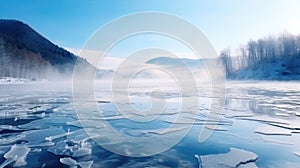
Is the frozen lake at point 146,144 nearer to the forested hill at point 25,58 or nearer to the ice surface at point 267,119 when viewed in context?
the ice surface at point 267,119

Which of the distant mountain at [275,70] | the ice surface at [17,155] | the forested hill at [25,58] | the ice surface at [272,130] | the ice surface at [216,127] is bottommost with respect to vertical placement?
the ice surface at [272,130]

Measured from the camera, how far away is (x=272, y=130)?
7.00 m

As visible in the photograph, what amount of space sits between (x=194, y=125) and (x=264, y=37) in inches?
2802

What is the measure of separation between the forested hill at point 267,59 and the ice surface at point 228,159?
173 ft

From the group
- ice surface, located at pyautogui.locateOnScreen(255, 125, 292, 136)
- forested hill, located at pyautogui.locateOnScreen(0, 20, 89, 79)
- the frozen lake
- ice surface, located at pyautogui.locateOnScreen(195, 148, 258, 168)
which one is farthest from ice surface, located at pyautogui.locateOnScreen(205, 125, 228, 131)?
forested hill, located at pyautogui.locateOnScreen(0, 20, 89, 79)

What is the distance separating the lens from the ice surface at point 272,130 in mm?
6656

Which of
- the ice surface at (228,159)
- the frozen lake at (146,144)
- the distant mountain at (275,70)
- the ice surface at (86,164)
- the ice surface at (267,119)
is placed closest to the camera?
the ice surface at (86,164)

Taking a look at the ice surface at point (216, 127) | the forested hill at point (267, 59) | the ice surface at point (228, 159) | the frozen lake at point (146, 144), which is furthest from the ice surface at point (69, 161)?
the forested hill at point (267, 59)

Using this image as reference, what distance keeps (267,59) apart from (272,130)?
207 feet

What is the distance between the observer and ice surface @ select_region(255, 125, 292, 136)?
6656 mm

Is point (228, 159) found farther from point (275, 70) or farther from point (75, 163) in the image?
point (275, 70)

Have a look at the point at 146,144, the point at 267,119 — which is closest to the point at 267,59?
the point at 267,119

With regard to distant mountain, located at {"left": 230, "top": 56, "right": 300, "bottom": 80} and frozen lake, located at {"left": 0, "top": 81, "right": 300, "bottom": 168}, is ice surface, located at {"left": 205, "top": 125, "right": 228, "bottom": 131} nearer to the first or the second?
frozen lake, located at {"left": 0, "top": 81, "right": 300, "bottom": 168}

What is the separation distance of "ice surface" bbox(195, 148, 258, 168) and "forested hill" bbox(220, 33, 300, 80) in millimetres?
52696
